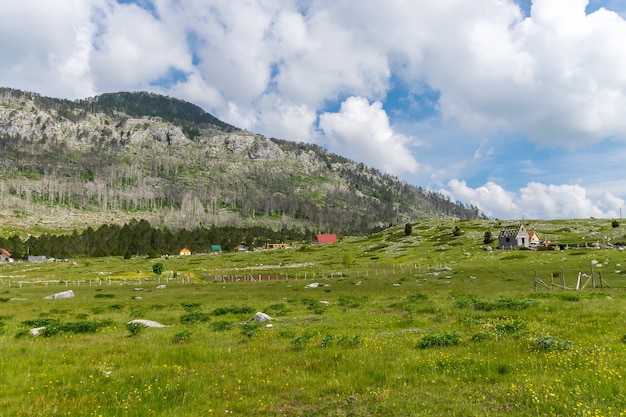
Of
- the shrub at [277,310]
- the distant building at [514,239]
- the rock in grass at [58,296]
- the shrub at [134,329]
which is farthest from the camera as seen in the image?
the distant building at [514,239]

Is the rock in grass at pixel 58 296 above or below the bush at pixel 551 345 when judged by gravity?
below

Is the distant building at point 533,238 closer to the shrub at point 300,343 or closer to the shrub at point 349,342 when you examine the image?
the shrub at point 349,342

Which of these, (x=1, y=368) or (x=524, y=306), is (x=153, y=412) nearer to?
(x=1, y=368)

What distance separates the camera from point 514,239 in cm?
11362

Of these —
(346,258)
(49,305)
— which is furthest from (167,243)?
(49,305)

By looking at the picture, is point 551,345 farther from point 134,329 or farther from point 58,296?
point 58,296

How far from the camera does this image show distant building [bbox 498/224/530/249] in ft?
370

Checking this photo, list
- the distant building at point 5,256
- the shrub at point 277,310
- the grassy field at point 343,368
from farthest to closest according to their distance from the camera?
the distant building at point 5,256 < the shrub at point 277,310 < the grassy field at point 343,368

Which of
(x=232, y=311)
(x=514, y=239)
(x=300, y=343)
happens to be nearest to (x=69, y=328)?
(x=232, y=311)

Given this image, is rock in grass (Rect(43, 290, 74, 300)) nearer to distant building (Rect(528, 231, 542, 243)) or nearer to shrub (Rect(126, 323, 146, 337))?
shrub (Rect(126, 323, 146, 337))

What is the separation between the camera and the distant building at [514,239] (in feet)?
370

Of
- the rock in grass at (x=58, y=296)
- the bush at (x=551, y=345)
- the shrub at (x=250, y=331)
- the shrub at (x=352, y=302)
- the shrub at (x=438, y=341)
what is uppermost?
the bush at (x=551, y=345)

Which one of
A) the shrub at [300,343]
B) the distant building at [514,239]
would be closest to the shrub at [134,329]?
the shrub at [300,343]

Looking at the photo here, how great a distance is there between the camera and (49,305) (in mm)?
40156
